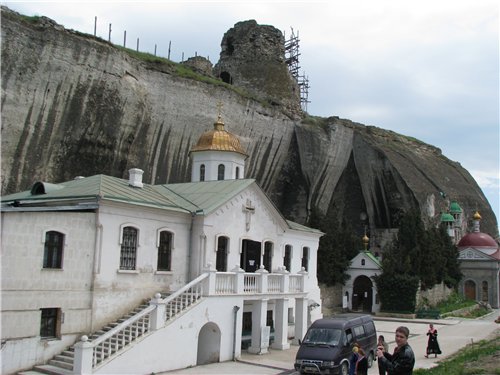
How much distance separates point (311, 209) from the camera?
1982 inches

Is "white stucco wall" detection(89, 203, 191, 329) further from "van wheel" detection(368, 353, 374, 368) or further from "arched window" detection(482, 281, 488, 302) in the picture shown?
"arched window" detection(482, 281, 488, 302)

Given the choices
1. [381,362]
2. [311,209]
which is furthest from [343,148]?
[381,362]

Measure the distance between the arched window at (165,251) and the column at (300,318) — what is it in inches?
300

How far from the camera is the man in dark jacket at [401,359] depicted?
28.1 feet

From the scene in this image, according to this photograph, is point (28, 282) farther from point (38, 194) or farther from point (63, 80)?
point (63, 80)

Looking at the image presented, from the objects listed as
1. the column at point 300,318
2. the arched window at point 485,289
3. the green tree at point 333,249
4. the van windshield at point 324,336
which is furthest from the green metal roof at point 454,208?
the van windshield at point 324,336

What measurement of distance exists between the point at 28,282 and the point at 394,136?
54.8 metres

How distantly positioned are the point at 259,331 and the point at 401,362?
1480 centimetres

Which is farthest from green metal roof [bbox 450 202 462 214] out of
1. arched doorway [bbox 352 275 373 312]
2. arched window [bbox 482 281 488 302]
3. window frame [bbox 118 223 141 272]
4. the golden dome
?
window frame [bbox 118 223 141 272]

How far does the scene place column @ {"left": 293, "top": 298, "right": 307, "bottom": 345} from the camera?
86.0ft

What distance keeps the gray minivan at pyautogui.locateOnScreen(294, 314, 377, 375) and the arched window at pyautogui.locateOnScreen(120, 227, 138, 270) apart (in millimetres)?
6917

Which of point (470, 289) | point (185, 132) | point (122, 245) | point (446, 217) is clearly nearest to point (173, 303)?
point (122, 245)

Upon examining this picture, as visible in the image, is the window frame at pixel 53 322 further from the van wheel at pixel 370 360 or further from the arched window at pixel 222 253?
the van wheel at pixel 370 360

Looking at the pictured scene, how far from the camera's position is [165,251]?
2205 cm
